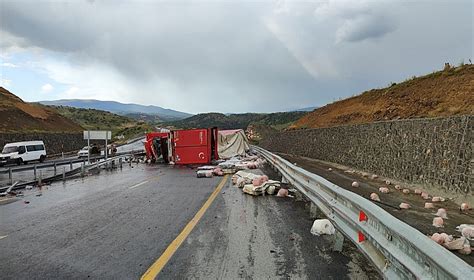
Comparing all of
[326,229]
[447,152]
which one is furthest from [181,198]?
[447,152]

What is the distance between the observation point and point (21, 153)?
Result: 37906 millimetres

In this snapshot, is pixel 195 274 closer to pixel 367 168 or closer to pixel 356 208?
pixel 356 208

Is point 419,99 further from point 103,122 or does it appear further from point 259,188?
point 103,122

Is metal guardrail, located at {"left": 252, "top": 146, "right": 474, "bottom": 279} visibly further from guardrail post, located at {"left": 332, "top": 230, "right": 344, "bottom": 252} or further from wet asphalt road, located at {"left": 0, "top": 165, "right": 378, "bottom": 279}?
wet asphalt road, located at {"left": 0, "top": 165, "right": 378, "bottom": 279}

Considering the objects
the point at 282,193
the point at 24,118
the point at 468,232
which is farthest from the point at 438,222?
the point at 24,118

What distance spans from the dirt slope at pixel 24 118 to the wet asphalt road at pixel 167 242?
55.8 metres

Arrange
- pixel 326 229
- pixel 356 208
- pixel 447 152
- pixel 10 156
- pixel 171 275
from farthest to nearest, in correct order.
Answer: pixel 10 156 < pixel 447 152 < pixel 326 229 < pixel 356 208 < pixel 171 275

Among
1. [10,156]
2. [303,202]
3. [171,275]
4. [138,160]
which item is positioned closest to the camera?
[171,275]

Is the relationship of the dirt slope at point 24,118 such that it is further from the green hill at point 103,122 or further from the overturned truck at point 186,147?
the overturned truck at point 186,147

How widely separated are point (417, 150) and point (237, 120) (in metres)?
131

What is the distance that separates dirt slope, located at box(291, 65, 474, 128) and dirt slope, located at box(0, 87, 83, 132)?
48079 millimetres

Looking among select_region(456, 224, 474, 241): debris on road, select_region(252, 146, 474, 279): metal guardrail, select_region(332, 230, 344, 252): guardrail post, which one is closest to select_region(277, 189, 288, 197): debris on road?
select_region(252, 146, 474, 279): metal guardrail

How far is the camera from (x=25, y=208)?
10828mm

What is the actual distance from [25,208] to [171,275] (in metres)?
7.68
